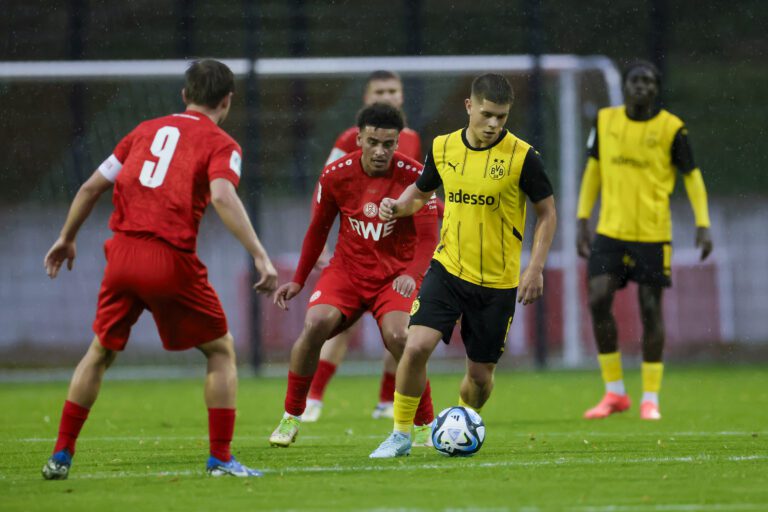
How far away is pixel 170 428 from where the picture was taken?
876cm

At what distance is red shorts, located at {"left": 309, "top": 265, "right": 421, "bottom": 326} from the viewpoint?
7.45m

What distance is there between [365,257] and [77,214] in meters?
1.99

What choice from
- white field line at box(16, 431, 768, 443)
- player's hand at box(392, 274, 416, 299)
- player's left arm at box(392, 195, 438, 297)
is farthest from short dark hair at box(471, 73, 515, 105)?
white field line at box(16, 431, 768, 443)

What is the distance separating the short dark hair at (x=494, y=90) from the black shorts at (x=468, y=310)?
0.88 metres

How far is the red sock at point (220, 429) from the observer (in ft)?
19.6

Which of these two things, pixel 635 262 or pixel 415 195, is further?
pixel 635 262

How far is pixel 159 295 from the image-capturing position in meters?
5.86

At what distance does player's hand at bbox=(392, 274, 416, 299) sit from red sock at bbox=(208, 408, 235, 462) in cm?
153

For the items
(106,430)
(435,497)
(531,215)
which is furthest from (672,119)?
(531,215)

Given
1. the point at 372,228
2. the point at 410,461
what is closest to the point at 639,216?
the point at 372,228

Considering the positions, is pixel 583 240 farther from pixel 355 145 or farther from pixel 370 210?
pixel 370 210

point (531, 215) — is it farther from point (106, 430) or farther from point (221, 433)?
point (221, 433)

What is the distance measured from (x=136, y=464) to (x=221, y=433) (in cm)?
90

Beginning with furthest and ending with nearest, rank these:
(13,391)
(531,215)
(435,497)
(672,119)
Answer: (531,215)
(13,391)
(672,119)
(435,497)
